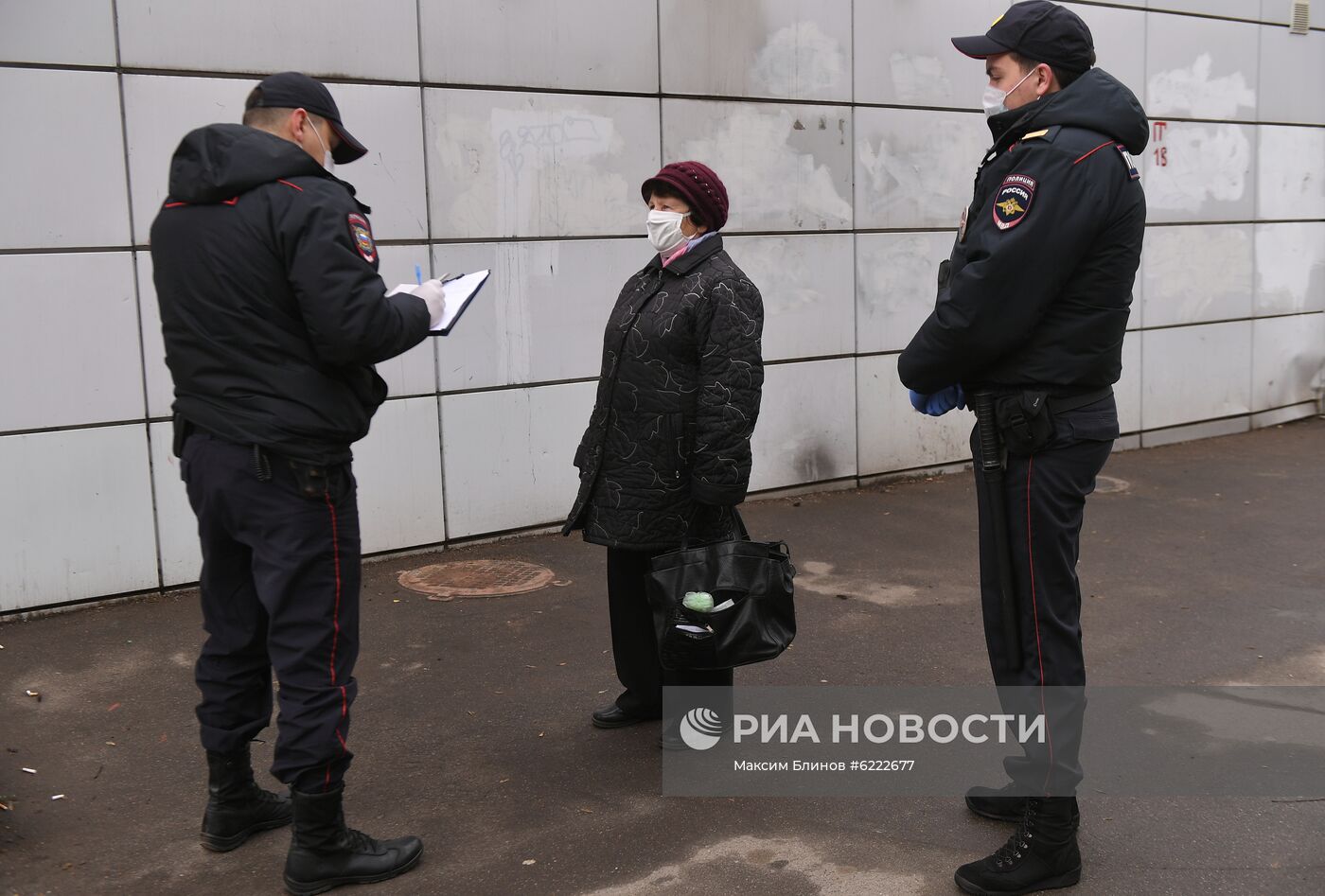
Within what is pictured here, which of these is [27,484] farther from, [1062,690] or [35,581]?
[1062,690]

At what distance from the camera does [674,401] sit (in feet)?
13.4

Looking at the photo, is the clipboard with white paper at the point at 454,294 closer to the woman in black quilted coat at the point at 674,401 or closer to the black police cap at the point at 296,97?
the black police cap at the point at 296,97

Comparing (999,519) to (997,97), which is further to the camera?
(997,97)

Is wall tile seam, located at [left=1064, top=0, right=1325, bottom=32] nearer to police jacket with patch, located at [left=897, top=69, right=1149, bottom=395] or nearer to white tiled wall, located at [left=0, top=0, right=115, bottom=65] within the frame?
police jacket with patch, located at [left=897, top=69, right=1149, bottom=395]

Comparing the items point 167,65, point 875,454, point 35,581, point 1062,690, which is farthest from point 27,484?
point 875,454

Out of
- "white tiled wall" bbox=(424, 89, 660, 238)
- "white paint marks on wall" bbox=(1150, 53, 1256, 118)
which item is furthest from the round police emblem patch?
"white paint marks on wall" bbox=(1150, 53, 1256, 118)

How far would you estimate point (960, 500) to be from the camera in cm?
805

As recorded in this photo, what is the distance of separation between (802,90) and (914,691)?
439 cm

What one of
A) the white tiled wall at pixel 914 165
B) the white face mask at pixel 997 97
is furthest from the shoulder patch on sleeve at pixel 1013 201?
the white tiled wall at pixel 914 165

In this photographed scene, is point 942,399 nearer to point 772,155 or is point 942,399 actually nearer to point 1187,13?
point 772,155

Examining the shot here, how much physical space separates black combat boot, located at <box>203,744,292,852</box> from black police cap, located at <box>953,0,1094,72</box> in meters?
2.85

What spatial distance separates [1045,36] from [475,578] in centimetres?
394

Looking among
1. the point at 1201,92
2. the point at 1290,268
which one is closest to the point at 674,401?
the point at 1201,92

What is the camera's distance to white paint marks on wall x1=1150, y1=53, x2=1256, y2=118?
9.59 m
